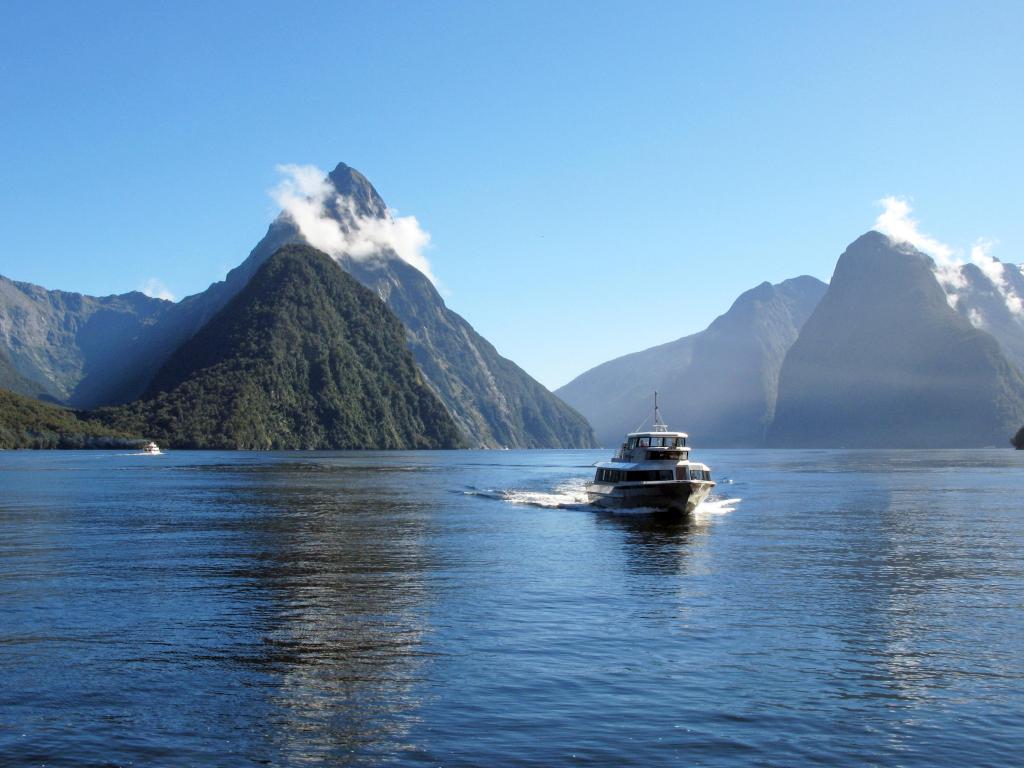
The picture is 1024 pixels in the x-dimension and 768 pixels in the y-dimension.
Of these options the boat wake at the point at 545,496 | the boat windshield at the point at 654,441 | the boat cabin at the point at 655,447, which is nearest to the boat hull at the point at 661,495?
the boat cabin at the point at 655,447

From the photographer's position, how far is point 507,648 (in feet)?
95.2

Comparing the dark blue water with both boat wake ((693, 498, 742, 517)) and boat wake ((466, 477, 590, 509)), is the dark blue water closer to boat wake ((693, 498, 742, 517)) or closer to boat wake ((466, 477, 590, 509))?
boat wake ((693, 498, 742, 517))

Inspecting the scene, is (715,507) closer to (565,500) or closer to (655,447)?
(655,447)

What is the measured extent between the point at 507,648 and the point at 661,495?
5388 cm

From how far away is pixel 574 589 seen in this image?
135ft

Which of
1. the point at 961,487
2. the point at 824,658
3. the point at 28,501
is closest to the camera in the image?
the point at 824,658

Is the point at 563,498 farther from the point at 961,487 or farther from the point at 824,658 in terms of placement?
the point at 824,658

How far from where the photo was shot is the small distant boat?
8031cm

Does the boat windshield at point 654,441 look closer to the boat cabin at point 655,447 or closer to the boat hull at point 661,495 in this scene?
the boat cabin at point 655,447

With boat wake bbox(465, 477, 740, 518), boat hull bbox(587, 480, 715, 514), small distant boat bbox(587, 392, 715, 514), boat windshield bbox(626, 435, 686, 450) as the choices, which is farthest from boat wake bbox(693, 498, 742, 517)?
boat windshield bbox(626, 435, 686, 450)

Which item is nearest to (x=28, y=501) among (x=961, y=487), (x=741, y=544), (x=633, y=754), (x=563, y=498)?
(x=563, y=498)

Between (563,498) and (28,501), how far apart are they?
58763 mm

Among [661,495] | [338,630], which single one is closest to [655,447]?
[661,495]

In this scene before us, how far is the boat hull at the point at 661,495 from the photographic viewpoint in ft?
261
